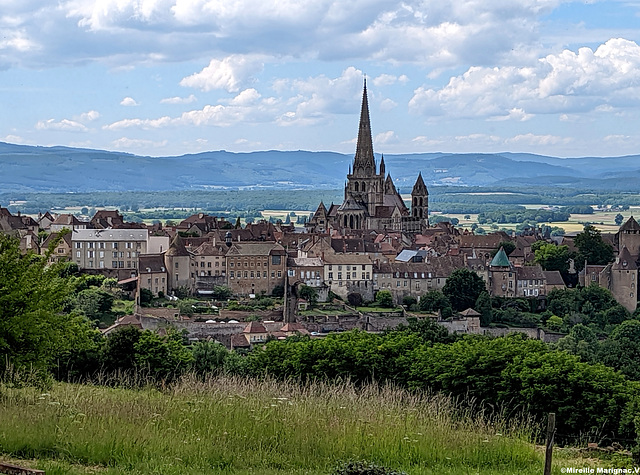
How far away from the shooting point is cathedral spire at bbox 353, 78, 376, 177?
123 m

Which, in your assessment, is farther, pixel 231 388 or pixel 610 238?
pixel 610 238

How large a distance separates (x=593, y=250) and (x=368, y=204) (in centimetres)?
3773

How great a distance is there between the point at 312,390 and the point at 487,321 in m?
53.4

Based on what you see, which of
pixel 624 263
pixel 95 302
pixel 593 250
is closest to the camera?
pixel 95 302

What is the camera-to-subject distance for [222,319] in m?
58.5

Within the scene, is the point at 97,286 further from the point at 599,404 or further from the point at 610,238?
the point at 610,238

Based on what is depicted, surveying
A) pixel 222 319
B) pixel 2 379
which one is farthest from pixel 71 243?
pixel 2 379

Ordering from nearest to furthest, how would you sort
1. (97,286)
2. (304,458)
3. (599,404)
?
1. (304,458)
2. (599,404)
3. (97,286)

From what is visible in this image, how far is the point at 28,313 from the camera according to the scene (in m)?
15.6

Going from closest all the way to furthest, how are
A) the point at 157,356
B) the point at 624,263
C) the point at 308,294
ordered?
1. the point at 157,356
2. the point at 308,294
3. the point at 624,263

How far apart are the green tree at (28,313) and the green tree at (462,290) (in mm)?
55287

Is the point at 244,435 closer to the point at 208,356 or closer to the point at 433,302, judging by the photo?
the point at 208,356

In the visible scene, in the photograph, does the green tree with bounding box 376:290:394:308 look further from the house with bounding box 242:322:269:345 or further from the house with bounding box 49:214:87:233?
the house with bounding box 49:214:87:233

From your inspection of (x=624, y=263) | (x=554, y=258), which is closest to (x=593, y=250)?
(x=554, y=258)
